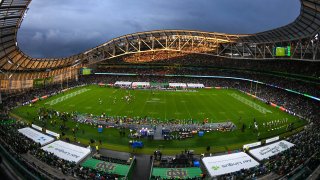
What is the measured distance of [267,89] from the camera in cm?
7494

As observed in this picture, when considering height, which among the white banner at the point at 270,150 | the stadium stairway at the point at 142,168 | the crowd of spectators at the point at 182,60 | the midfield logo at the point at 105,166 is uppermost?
the crowd of spectators at the point at 182,60

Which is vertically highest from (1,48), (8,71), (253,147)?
(1,48)

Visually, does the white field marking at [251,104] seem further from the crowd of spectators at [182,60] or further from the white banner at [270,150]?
the crowd of spectators at [182,60]

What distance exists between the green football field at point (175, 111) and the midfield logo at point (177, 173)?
6.12 metres

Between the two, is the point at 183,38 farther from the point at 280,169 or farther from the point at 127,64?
the point at 280,169

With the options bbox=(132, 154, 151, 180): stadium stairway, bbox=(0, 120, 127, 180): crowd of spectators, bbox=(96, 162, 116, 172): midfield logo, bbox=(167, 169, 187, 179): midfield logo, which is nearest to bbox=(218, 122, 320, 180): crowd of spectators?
bbox=(167, 169, 187, 179): midfield logo

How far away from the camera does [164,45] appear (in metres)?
99.4

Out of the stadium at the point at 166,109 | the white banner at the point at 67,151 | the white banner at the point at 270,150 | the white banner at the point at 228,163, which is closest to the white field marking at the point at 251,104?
the stadium at the point at 166,109

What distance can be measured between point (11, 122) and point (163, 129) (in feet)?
68.5

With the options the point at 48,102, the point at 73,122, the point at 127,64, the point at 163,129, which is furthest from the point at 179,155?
the point at 127,64

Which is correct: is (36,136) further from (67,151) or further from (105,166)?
(105,166)

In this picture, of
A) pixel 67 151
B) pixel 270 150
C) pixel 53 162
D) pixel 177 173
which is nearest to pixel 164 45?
pixel 270 150

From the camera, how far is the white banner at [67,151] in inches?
1124

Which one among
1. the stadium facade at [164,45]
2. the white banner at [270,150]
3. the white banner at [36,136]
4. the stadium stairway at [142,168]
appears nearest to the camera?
the stadium stairway at [142,168]
